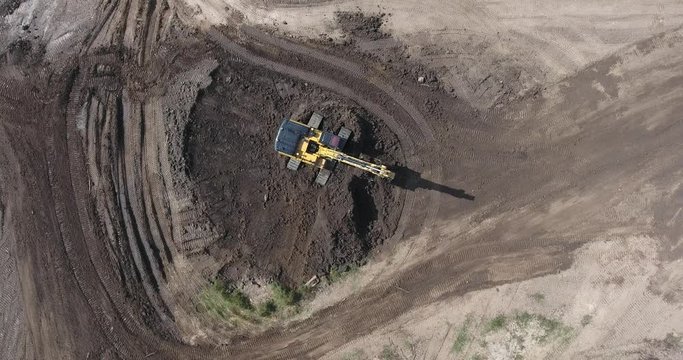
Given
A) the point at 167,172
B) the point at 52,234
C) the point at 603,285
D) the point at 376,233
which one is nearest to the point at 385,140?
the point at 376,233

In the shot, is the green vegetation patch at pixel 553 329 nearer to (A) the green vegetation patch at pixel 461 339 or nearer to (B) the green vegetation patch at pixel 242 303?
(A) the green vegetation patch at pixel 461 339

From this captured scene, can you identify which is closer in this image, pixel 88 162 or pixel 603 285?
pixel 603 285

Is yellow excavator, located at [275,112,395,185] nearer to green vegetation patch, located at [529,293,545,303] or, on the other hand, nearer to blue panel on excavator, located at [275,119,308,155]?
blue panel on excavator, located at [275,119,308,155]

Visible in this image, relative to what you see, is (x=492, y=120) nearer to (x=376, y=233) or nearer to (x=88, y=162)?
(x=376, y=233)

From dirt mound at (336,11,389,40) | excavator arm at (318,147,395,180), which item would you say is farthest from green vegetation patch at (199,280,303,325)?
dirt mound at (336,11,389,40)

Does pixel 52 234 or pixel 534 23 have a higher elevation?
pixel 534 23

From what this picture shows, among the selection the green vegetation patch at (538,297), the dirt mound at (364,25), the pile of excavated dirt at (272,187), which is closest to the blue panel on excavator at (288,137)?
the pile of excavated dirt at (272,187)
